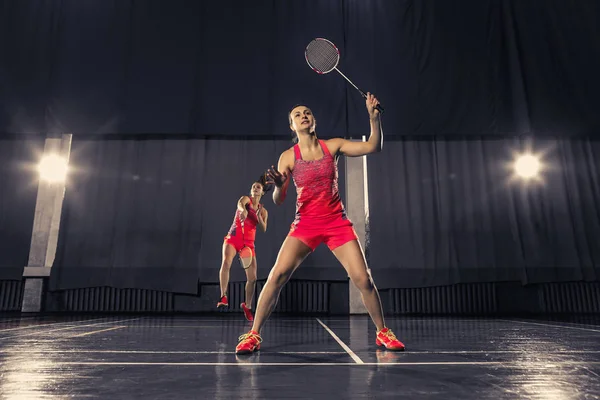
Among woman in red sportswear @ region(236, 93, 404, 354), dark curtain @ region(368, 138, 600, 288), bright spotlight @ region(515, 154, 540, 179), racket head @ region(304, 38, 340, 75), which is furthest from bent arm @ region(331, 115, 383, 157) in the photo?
bright spotlight @ region(515, 154, 540, 179)

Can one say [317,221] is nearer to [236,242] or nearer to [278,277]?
[278,277]

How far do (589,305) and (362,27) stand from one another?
5.58 meters

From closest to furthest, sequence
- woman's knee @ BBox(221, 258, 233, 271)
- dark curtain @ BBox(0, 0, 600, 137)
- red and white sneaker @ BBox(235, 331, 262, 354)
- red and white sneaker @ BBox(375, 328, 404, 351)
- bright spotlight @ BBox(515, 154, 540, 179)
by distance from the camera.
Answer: red and white sneaker @ BBox(235, 331, 262, 354) → red and white sneaker @ BBox(375, 328, 404, 351) → woman's knee @ BBox(221, 258, 233, 271) → dark curtain @ BBox(0, 0, 600, 137) → bright spotlight @ BBox(515, 154, 540, 179)

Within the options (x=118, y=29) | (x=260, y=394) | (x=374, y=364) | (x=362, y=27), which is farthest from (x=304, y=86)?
(x=260, y=394)

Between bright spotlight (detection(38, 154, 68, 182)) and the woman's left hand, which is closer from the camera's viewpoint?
the woman's left hand

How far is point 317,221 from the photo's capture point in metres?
2.17

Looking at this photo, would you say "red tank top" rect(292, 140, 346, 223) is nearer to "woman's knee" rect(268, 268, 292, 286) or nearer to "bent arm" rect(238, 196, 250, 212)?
"woman's knee" rect(268, 268, 292, 286)

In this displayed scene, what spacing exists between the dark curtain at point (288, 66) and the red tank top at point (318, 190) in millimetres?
4220

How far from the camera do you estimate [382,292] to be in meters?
6.88

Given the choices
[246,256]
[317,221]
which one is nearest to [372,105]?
[317,221]

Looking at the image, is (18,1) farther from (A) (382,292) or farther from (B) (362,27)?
(A) (382,292)

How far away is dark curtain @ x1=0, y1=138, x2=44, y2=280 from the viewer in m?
6.64

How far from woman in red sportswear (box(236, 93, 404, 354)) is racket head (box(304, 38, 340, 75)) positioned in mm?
1203

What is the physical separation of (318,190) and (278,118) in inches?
174
